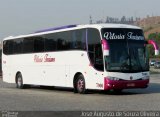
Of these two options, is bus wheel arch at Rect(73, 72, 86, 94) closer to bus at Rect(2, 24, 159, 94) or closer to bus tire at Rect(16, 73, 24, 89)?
bus at Rect(2, 24, 159, 94)

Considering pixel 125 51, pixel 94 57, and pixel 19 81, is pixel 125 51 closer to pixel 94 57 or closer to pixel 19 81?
pixel 94 57

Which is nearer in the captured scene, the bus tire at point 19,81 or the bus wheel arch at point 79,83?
the bus wheel arch at point 79,83

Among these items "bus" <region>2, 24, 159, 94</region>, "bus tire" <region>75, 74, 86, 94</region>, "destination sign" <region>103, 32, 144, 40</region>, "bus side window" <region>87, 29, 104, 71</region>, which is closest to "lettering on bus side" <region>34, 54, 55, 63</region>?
"bus" <region>2, 24, 159, 94</region>

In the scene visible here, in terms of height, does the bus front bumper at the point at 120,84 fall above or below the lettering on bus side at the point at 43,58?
below

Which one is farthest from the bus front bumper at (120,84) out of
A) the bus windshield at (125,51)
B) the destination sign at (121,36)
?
the destination sign at (121,36)

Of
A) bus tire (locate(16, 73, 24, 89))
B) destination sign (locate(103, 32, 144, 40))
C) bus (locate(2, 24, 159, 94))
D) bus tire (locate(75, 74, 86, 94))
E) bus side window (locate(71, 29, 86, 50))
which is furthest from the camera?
bus tire (locate(16, 73, 24, 89))

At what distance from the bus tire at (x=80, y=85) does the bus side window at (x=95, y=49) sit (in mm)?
1409

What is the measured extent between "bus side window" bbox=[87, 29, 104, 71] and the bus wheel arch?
4.57 feet

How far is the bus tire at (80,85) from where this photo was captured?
23.4 meters

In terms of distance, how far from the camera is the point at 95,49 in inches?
878

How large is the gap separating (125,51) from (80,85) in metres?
2.90

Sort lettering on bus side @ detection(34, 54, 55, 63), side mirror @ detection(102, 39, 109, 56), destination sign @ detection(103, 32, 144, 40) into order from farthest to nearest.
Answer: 1. lettering on bus side @ detection(34, 54, 55, 63)
2. destination sign @ detection(103, 32, 144, 40)
3. side mirror @ detection(102, 39, 109, 56)

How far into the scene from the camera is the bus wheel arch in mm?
23391

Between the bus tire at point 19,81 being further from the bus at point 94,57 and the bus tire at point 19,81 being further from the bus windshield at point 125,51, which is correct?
the bus windshield at point 125,51
